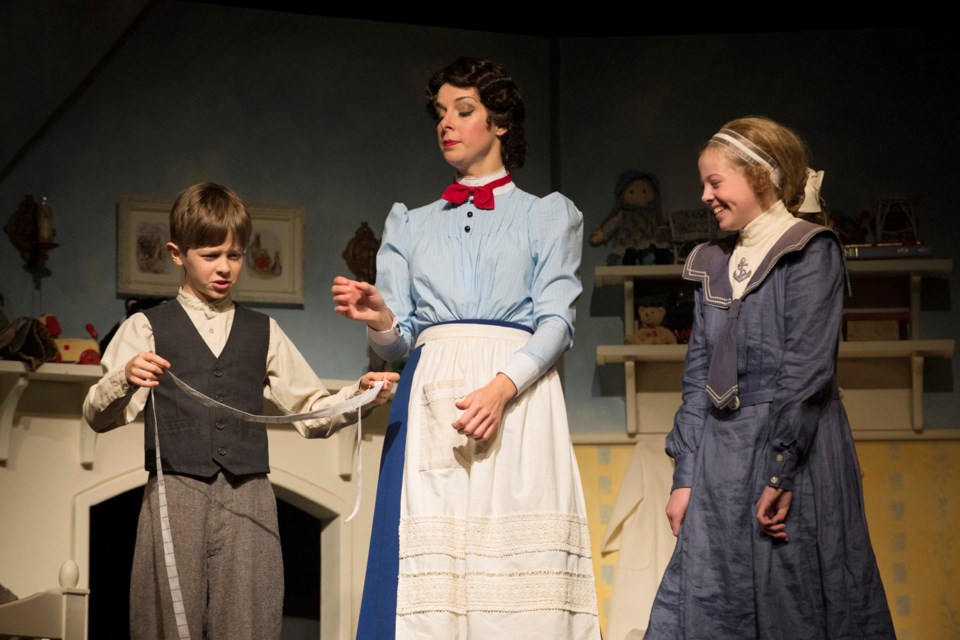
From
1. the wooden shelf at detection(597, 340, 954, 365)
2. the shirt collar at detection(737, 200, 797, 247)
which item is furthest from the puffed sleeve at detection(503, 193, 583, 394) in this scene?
the wooden shelf at detection(597, 340, 954, 365)

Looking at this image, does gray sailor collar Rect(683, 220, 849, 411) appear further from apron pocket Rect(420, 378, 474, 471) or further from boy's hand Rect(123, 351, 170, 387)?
boy's hand Rect(123, 351, 170, 387)

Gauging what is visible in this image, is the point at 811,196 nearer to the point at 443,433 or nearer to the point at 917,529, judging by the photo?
the point at 443,433

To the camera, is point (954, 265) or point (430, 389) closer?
point (430, 389)

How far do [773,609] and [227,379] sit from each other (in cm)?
123

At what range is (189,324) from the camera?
286cm

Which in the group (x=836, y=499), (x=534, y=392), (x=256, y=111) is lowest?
(x=836, y=499)

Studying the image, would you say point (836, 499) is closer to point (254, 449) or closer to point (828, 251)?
point (828, 251)

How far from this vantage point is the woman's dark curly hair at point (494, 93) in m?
2.92

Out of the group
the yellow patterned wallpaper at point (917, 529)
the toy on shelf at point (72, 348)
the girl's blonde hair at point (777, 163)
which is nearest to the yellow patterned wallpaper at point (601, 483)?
the yellow patterned wallpaper at point (917, 529)

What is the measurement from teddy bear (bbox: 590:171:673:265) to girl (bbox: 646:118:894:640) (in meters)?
2.37

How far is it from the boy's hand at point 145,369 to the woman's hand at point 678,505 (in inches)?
41.7

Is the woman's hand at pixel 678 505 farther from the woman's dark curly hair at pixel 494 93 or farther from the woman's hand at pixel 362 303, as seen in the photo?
the woman's dark curly hair at pixel 494 93

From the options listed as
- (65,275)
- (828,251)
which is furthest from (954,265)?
(65,275)

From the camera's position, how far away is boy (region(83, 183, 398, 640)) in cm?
269
